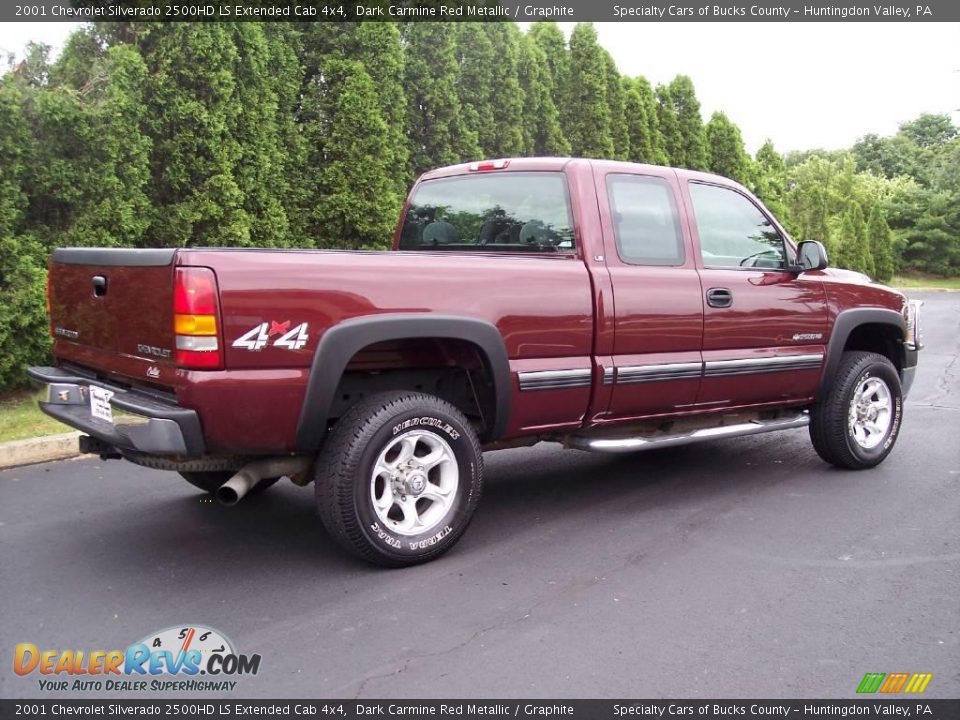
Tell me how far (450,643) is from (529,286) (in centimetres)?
176

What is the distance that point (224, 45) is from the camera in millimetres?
8211

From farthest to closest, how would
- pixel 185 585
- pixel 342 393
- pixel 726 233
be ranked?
pixel 726 233
pixel 342 393
pixel 185 585

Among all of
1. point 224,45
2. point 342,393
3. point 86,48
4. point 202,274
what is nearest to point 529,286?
point 342,393

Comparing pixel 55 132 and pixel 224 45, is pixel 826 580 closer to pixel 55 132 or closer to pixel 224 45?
pixel 55 132

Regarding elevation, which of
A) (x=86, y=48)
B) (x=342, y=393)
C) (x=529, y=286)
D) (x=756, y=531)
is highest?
(x=86, y=48)

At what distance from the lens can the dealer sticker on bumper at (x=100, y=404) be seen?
3.64 m

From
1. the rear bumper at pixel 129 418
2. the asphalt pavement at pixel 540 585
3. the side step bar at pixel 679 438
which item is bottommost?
the asphalt pavement at pixel 540 585

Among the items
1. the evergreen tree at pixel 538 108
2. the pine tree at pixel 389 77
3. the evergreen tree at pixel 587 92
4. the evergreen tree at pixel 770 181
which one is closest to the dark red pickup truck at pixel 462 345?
the pine tree at pixel 389 77

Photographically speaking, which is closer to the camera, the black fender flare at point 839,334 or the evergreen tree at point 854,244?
the black fender flare at point 839,334

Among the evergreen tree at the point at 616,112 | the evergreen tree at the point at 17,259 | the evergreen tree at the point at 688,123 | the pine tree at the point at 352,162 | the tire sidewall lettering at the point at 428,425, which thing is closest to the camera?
the tire sidewall lettering at the point at 428,425

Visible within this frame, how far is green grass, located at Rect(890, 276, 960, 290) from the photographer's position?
31214 mm

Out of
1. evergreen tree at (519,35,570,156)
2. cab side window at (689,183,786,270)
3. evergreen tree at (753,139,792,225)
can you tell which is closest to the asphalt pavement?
cab side window at (689,183,786,270)

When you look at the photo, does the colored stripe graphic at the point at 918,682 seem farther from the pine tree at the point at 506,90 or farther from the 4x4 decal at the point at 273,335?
Result: the pine tree at the point at 506,90

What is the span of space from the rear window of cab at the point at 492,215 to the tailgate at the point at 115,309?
6.58 feet
